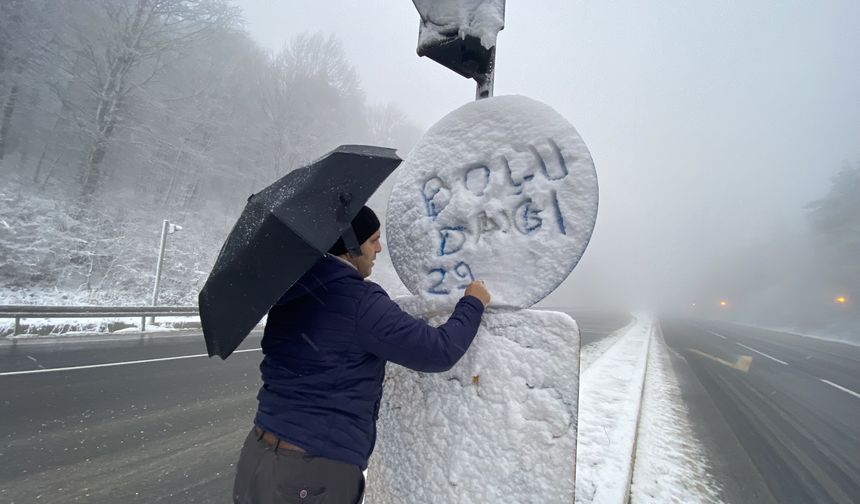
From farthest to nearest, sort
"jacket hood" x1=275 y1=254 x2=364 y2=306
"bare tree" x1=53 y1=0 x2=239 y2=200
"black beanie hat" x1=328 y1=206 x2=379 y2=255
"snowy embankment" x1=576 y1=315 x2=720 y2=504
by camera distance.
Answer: "bare tree" x1=53 y1=0 x2=239 y2=200
"snowy embankment" x1=576 y1=315 x2=720 y2=504
"black beanie hat" x1=328 y1=206 x2=379 y2=255
"jacket hood" x1=275 y1=254 x2=364 y2=306

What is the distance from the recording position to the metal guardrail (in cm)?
766

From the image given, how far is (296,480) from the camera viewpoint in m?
1.11

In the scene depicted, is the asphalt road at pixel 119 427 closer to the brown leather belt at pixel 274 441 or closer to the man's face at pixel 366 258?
the brown leather belt at pixel 274 441

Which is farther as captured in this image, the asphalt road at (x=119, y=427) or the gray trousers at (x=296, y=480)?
the asphalt road at (x=119, y=427)

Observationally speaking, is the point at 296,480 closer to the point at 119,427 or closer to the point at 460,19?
the point at 460,19

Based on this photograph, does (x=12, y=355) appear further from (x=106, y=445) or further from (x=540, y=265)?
(x=540, y=265)

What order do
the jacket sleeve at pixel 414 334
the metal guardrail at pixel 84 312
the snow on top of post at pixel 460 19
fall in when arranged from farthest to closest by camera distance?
the metal guardrail at pixel 84 312, the snow on top of post at pixel 460 19, the jacket sleeve at pixel 414 334

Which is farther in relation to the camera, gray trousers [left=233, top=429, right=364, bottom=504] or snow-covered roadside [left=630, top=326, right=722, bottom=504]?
snow-covered roadside [left=630, top=326, right=722, bottom=504]

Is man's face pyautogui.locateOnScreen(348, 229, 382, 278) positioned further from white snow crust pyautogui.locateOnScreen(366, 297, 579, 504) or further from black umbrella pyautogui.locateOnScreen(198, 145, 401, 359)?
white snow crust pyautogui.locateOnScreen(366, 297, 579, 504)

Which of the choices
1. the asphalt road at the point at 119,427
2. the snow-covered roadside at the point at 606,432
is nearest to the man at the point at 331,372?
the snow-covered roadside at the point at 606,432

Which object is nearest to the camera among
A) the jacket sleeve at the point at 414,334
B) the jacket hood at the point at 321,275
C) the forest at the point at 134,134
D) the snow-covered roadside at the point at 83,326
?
the jacket sleeve at the point at 414,334

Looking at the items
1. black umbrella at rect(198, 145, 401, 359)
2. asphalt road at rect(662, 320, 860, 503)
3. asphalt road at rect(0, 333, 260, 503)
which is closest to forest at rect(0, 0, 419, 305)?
asphalt road at rect(0, 333, 260, 503)

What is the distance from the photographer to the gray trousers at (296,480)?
43.8 inches

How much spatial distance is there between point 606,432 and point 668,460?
662mm
